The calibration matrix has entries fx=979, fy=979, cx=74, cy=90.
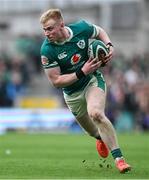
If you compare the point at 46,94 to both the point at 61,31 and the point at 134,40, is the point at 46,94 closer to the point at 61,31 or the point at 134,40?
the point at 134,40

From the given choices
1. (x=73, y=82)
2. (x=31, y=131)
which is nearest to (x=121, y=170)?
(x=73, y=82)

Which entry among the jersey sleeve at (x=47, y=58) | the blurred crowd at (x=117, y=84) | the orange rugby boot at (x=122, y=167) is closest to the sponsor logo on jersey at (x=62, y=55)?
the jersey sleeve at (x=47, y=58)

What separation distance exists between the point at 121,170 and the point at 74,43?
2.15m

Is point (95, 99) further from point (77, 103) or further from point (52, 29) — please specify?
point (52, 29)

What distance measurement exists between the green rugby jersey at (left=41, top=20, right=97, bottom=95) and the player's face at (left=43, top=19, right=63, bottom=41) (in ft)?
0.65

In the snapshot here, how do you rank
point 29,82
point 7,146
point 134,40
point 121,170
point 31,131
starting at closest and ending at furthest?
point 121,170, point 7,146, point 31,131, point 29,82, point 134,40

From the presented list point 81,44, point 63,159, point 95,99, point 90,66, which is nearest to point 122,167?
point 95,99

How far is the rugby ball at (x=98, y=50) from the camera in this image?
47.0 feet

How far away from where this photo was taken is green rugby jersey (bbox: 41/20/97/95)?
14.4 m

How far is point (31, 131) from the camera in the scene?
29.6 m

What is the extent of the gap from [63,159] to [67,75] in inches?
121

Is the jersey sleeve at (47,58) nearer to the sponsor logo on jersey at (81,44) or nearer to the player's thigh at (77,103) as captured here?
the sponsor logo on jersey at (81,44)

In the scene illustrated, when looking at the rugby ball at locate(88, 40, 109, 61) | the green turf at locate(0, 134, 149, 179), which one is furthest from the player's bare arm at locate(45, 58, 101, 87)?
the green turf at locate(0, 134, 149, 179)

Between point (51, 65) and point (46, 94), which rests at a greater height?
point (51, 65)
